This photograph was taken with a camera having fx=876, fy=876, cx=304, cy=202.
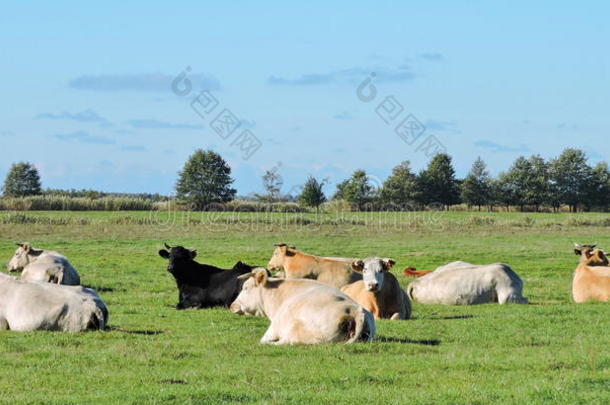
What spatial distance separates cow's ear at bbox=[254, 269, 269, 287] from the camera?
14235 mm

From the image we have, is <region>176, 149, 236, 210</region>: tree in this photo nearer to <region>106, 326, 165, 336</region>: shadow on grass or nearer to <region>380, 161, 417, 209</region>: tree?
<region>380, 161, 417, 209</region>: tree

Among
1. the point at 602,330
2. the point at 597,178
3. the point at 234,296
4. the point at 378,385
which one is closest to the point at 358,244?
the point at 234,296

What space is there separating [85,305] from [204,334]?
1823 millimetres

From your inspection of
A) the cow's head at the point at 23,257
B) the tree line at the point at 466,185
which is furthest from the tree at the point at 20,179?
the cow's head at the point at 23,257

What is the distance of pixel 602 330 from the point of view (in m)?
13.2

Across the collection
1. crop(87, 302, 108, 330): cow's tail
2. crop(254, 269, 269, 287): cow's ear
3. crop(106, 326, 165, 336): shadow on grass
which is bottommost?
crop(106, 326, 165, 336): shadow on grass

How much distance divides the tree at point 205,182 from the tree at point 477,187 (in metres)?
36.8

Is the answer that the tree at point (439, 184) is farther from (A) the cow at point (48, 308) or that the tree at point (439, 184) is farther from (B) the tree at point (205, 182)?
(A) the cow at point (48, 308)

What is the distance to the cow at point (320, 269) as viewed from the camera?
19.3 m

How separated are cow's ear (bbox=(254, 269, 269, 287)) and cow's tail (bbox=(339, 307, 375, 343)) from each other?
10.1ft

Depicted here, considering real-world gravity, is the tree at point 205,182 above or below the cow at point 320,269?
above

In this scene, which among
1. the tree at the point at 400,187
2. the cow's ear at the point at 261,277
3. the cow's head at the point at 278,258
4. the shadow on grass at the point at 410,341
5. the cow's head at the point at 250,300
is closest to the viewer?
the shadow on grass at the point at 410,341

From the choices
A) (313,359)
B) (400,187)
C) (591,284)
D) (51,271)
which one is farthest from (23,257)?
(400,187)

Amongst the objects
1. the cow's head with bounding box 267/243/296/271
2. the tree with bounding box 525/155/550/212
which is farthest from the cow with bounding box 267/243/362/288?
the tree with bounding box 525/155/550/212
